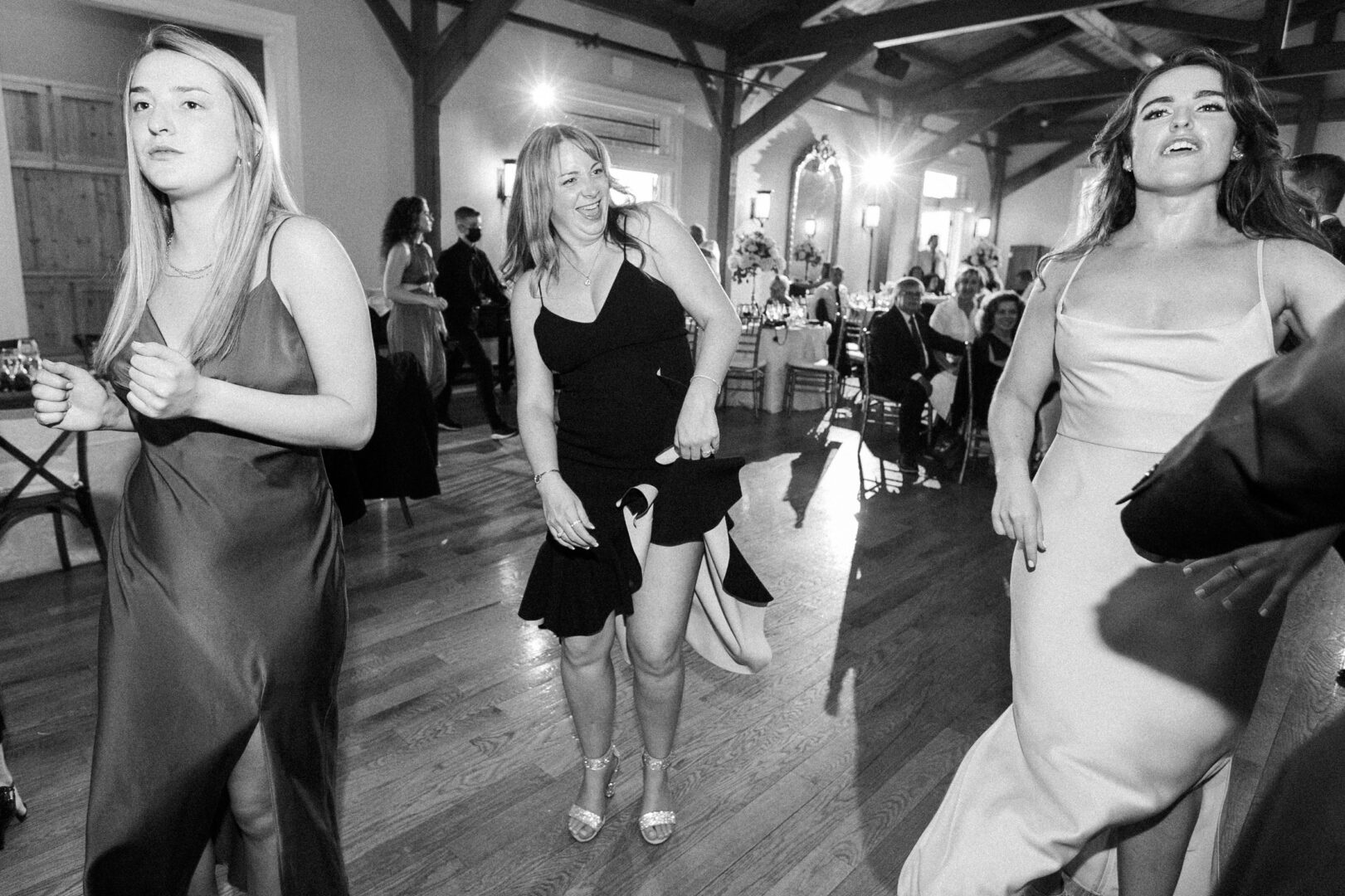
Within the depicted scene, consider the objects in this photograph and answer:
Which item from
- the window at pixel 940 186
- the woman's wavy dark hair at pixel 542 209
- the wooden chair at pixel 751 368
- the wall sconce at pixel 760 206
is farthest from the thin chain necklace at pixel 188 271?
the window at pixel 940 186

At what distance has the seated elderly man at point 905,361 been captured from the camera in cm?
556

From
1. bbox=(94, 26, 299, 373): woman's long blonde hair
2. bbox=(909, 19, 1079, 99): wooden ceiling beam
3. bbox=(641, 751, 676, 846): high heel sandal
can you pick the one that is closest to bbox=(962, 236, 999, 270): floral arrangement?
bbox=(909, 19, 1079, 99): wooden ceiling beam

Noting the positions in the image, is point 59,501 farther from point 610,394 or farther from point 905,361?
point 905,361

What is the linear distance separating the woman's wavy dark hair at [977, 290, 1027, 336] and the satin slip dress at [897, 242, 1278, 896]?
3.89 meters

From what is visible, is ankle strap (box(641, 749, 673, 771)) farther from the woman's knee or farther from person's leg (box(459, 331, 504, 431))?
person's leg (box(459, 331, 504, 431))

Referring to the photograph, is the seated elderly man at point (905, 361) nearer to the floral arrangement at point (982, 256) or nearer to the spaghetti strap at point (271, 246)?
the spaghetti strap at point (271, 246)

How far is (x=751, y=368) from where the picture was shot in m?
7.19

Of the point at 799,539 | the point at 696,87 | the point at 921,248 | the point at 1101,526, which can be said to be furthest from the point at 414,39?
the point at 921,248

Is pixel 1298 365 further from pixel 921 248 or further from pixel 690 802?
pixel 921 248

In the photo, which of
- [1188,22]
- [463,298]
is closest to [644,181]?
[463,298]

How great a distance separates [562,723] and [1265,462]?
7.16 feet

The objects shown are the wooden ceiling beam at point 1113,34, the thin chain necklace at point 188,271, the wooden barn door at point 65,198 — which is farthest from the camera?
the wooden ceiling beam at point 1113,34

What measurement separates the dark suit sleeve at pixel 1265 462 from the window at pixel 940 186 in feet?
50.7

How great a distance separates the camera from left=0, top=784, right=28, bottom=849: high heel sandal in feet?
6.29
